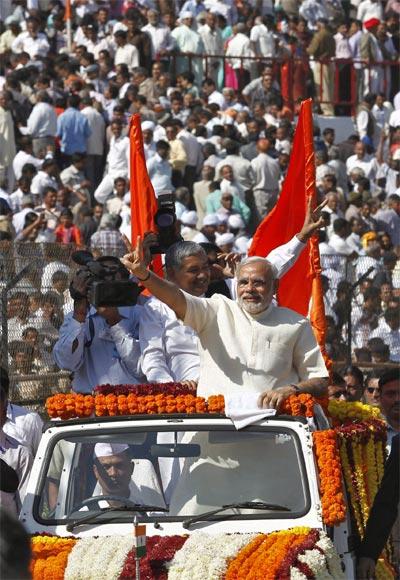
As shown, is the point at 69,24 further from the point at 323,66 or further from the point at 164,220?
the point at 164,220

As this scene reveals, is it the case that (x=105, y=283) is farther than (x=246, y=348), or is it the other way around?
(x=105, y=283)

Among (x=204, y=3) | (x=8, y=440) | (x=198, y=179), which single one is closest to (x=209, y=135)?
(x=198, y=179)

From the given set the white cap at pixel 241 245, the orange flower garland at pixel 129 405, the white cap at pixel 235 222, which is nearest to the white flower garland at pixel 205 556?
the orange flower garland at pixel 129 405

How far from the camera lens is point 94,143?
835 inches

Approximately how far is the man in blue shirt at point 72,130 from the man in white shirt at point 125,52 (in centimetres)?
320

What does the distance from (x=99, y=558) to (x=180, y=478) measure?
2.47 feet

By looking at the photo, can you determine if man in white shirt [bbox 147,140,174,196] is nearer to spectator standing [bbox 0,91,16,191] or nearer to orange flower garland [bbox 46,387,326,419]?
spectator standing [bbox 0,91,16,191]

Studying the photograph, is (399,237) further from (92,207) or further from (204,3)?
(204,3)

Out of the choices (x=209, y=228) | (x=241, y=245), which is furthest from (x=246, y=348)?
(x=209, y=228)

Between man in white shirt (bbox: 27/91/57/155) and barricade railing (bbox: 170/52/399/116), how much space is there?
473cm

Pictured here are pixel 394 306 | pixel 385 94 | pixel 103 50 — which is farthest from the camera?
pixel 385 94

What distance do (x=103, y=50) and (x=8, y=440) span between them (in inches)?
643

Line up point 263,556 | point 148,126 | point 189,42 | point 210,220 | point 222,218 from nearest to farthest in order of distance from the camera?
1. point 263,556
2. point 210,220
3. point 222,218
4. point 148,126
5. point 189,42

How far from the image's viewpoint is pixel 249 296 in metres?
7.44
